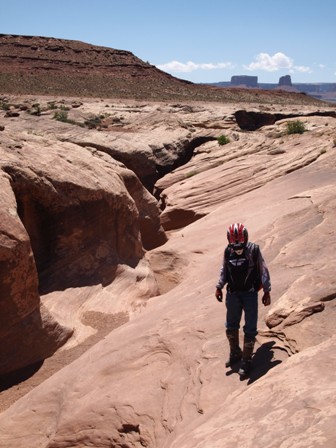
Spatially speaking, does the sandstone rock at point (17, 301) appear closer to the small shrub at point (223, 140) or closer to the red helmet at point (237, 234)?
the red helmet at point (237, 234)

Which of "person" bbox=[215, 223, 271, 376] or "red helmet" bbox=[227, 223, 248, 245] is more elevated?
"red helmet" bbox=[227, 223, 248, 245]

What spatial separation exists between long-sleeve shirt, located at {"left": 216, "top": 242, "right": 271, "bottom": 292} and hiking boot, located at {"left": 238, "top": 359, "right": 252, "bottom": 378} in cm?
73

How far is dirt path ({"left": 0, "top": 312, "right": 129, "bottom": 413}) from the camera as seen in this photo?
24.2 feet

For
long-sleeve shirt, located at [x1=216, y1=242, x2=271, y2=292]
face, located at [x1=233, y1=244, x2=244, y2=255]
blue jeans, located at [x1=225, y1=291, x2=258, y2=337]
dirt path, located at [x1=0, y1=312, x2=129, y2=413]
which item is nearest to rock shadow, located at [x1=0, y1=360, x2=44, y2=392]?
dirt path, located at [x1=0, y1=312, x2=129, y2=413]

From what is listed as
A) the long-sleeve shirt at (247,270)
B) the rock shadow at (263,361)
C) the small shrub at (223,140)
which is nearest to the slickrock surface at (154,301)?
the rock shadow at (263,361)

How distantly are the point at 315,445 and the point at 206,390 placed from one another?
6.61 ft

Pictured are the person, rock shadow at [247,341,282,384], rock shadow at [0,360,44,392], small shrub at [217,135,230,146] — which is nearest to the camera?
rock shadow at [247,341,282,384]

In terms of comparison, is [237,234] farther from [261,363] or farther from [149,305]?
[149,305]

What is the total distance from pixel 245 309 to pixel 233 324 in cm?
23

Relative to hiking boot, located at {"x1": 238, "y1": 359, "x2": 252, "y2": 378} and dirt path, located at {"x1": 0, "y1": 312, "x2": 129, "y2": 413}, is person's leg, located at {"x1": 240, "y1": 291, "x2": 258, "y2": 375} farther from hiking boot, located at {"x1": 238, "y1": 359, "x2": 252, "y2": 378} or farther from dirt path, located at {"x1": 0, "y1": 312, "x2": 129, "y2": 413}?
dirt path, located at {"x1": 0, "y1": 312, "x2": 129, "y2": 413}

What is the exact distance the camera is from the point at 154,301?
931cm

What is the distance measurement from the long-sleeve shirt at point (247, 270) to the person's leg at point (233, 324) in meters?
0.16

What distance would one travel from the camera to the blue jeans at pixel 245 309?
5.10 meters

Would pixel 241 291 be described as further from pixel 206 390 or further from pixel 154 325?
pixel 154 325
